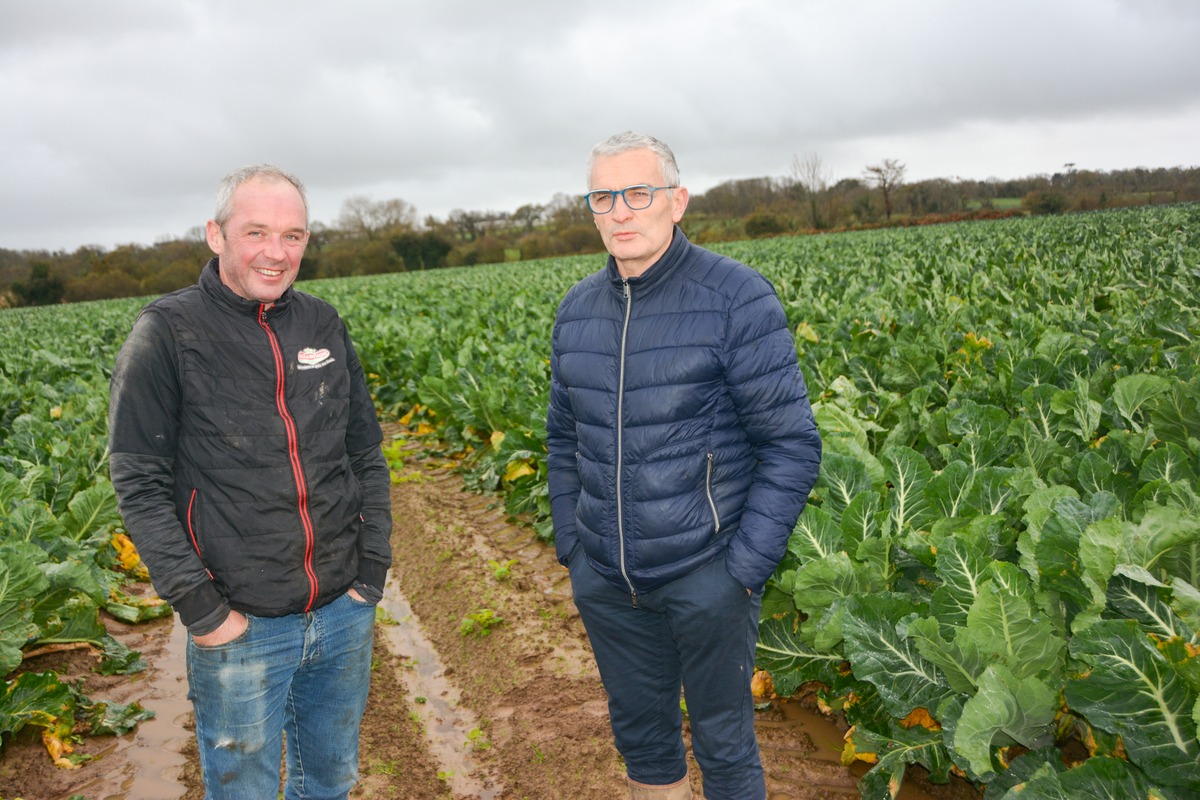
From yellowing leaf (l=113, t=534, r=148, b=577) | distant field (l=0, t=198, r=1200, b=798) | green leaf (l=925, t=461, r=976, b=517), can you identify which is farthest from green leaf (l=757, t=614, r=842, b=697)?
yellowing leaf (l=113, t=534, r=148, b=577)

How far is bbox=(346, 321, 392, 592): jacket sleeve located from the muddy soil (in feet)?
4.73

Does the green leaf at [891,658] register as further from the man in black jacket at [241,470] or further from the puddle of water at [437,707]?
the man in black jacket at [241,470]

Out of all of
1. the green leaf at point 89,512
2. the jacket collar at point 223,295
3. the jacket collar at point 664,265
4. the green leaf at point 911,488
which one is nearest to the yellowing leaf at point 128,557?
the green leaf at point 89,512

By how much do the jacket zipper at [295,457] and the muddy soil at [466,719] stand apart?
1594 mm

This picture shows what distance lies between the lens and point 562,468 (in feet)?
8.49

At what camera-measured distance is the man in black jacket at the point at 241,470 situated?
1884 mm

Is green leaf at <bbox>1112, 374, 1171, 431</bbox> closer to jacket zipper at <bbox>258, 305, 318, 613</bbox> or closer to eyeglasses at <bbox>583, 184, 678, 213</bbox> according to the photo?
eyeglasses at <bbox>583, 184, 678, 213</bbox>

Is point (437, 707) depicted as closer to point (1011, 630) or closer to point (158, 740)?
point (158, 740)

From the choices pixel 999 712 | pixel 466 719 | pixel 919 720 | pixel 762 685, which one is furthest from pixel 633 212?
pixel 466 719

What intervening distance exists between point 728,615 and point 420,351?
8.49 metres

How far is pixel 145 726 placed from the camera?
371 centimetres

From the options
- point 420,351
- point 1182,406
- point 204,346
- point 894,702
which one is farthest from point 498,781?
point 420,351

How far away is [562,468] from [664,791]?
3.48 feet

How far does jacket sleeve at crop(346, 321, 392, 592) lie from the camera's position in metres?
2.30
